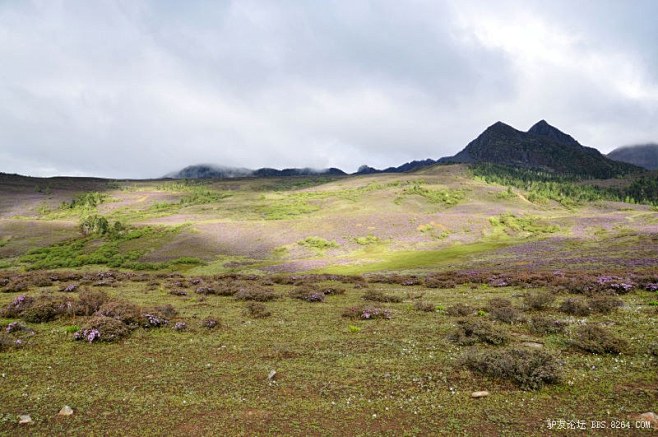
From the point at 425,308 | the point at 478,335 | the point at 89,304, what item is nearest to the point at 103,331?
the point at 89,304

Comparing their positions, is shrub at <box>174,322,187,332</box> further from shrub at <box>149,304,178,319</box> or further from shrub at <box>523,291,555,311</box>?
shrub at <box>523,291,555,311</box>

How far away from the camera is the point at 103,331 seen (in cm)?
1581

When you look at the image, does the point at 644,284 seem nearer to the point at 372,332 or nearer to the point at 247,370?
the point at 372,332

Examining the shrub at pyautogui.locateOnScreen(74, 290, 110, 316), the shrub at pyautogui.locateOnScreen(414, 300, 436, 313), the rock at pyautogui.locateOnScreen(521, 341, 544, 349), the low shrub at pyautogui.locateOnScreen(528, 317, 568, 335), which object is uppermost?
the low shrub at pyautogui.locateOnScreen(528, 317, 568, 335)

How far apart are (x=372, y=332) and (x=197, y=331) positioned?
8959 mm

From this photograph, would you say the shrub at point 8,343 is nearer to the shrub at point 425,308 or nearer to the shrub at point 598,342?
the shrub at point 425,308

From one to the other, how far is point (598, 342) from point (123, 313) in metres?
21.7

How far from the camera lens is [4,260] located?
6962cm

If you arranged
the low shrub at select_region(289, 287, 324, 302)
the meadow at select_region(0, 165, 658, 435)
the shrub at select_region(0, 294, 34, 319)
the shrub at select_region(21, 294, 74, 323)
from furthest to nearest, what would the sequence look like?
the low shrub at select_region(289, 287, 324, 302)
the shrub at select_region(0, 294, 34, 319)
the shrub at select_region(21, 294, 74, 323)
the meadow at select_region(0, 165, 658, 435)

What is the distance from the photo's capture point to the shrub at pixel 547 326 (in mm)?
15880

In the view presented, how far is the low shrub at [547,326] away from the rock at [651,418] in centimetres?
747

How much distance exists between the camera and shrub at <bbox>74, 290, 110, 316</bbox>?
65.0 feet

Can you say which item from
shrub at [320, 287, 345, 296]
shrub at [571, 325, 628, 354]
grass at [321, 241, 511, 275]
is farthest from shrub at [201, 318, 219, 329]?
grass at [321, 241, 511, 275]

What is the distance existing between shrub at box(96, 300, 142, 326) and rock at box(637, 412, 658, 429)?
65.0 ft
